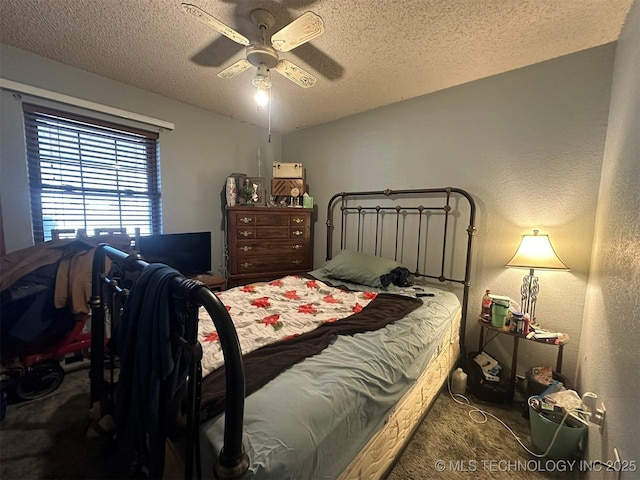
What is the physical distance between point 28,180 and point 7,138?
12.0 inches

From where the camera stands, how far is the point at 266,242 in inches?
116

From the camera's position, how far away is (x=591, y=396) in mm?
1262

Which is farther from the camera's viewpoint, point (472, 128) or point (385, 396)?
point (472, 128)

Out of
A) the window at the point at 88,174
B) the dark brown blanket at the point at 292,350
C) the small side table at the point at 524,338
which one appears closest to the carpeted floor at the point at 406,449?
the small side table at the point at 524,338

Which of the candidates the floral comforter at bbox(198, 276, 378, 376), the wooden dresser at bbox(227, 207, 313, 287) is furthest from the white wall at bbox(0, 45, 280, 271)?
the floral comforter at bbox(198, 276, 378, 376)

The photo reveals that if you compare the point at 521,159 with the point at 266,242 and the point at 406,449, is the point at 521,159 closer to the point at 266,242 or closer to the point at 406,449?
the point at 406,449

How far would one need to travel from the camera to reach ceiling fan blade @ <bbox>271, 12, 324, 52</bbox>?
1.19 metres

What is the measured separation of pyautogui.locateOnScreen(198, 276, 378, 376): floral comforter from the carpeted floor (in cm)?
73

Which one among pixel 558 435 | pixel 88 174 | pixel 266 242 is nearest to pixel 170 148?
pixel 88 174

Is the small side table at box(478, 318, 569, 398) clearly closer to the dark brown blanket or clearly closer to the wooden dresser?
the dark brown blanket

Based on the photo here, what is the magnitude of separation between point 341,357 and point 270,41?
1.76 metres

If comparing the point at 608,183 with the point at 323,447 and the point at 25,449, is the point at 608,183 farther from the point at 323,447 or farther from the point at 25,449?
the point at 25,449

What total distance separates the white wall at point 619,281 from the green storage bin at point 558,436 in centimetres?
8

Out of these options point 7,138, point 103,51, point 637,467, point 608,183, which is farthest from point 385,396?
point 7,138
